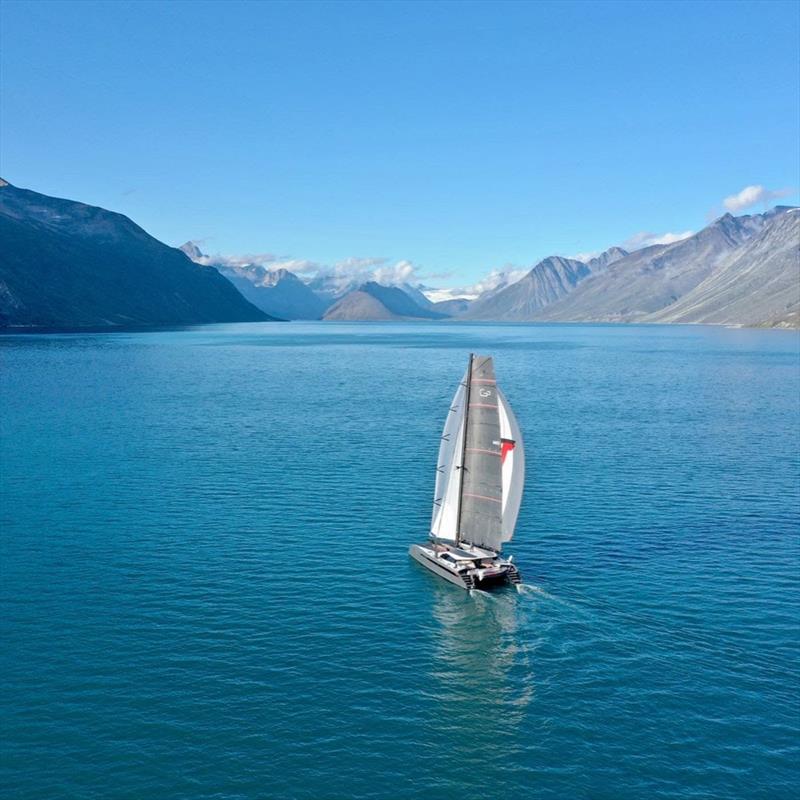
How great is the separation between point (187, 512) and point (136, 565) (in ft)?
43.3

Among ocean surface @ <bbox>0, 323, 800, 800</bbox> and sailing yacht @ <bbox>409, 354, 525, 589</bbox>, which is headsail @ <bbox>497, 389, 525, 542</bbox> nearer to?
sailing yacht @ <bbox>409, 354, 525, 589</bbox>

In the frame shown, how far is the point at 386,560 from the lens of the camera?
5581 cm

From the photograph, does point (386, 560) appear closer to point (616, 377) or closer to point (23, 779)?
point (23, 779)

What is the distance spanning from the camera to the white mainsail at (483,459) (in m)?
51.9

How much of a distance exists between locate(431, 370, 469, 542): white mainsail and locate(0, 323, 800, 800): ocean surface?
365 cm

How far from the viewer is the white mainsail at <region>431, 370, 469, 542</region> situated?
177ft

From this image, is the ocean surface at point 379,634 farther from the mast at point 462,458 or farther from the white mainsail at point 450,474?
the mast at point 462,458

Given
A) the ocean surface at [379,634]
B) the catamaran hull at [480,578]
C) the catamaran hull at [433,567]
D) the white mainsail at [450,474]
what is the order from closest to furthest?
the ocean surface at [379,634] → the catamaran hull at [480,578] → the catamaran hull at [433,567] → the white mainsail at [450,474]

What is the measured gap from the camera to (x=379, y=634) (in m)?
43.8

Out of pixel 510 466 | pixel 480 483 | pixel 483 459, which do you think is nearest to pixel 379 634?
pixel 480 483

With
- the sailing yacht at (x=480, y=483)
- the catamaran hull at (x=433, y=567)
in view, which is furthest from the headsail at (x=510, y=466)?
the catamaran hull at (x=433, y=567)

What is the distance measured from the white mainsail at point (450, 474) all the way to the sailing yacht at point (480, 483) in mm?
73

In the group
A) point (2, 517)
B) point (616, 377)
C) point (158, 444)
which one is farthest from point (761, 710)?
point (616, 377)

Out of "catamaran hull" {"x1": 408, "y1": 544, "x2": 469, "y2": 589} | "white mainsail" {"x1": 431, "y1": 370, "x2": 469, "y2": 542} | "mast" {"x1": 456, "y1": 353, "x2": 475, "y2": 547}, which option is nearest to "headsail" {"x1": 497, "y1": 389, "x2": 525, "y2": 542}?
"mast" {"x1": 456, "y1": 353, "x2": 475, "y2": 547}
